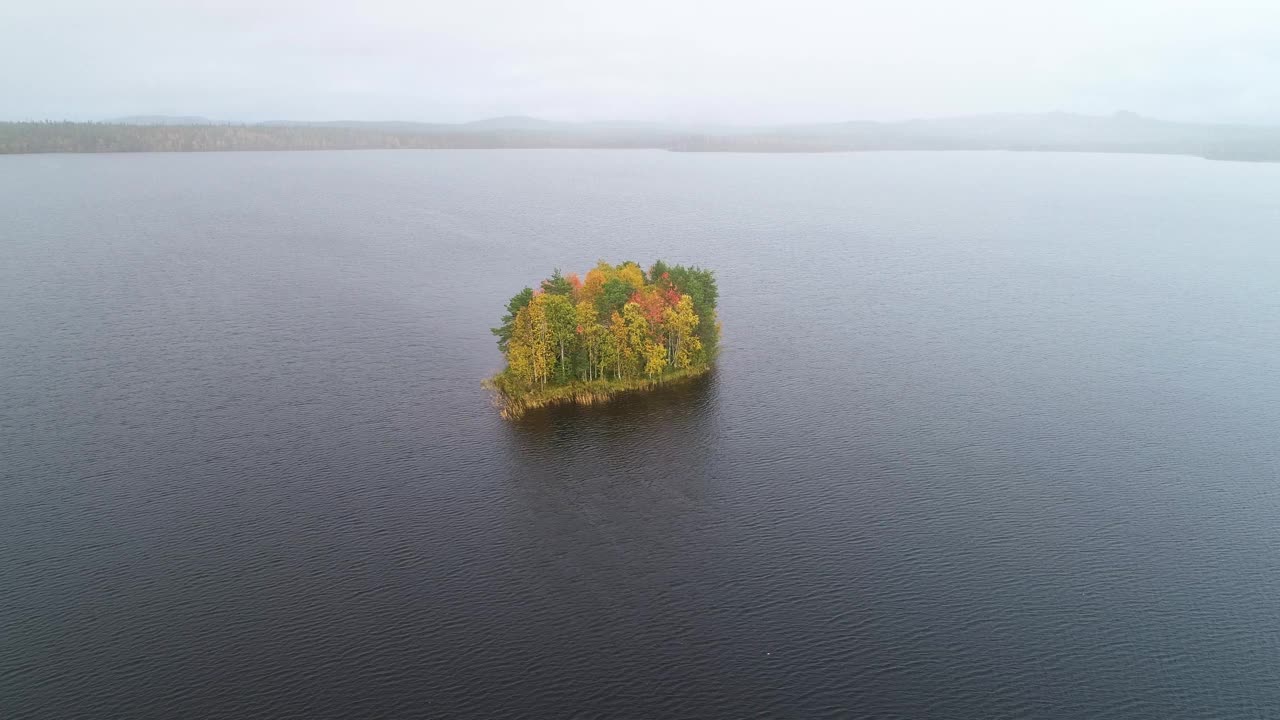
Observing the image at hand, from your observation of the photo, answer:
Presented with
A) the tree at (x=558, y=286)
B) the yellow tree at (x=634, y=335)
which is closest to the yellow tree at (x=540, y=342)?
the tree at (x=558, y=286)

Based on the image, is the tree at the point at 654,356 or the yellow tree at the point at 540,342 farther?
the tree at the point at 654,356

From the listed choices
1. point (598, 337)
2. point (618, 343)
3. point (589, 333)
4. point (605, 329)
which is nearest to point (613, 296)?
point (605, 329)

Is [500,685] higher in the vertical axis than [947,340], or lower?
lower

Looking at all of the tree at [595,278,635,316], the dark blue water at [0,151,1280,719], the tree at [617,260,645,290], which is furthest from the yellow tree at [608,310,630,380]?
the tree at [617,260,645,290]

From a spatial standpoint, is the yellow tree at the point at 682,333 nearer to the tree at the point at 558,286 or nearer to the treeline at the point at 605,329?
the treeline at the point at 605,329

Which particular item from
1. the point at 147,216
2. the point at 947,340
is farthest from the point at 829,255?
the point at 147,216

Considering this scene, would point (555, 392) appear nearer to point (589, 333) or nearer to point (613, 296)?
point (589, 333)

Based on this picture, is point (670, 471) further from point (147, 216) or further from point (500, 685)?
point (147, 216)
